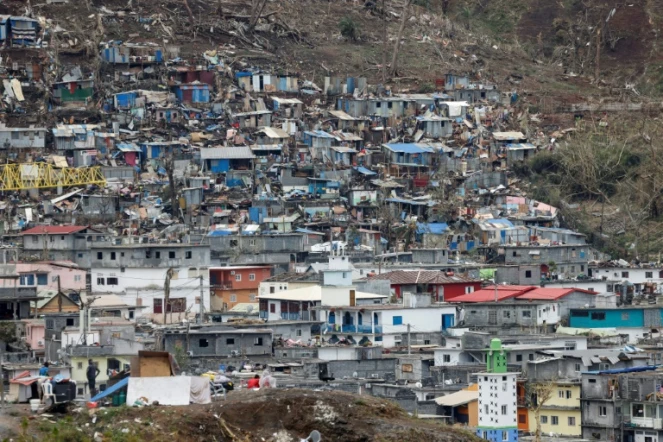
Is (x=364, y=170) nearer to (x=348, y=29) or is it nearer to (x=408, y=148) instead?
(x=408, y=148)

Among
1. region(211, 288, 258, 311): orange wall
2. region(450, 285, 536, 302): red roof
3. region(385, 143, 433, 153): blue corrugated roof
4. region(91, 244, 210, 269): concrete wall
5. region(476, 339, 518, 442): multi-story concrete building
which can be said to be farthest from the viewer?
region(385, 143, 433, 153): blue corrugated roof

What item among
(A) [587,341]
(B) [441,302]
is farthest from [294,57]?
(A) [587,341]

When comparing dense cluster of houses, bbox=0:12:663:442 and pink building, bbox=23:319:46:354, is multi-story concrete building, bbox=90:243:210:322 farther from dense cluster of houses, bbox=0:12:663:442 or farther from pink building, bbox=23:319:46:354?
pink building, bbox=23:319:46:354

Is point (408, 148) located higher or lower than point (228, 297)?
higher

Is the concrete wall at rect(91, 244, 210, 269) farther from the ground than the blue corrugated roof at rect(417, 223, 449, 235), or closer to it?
closer to it

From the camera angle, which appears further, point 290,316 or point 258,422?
point 290,316

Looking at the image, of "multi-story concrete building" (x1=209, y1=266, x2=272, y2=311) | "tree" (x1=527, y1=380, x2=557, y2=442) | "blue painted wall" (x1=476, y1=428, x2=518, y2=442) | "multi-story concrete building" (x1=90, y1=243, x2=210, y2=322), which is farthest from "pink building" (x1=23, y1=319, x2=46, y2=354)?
"blue painted wall" (x1=476, y1=428, x2=518, y2=442)

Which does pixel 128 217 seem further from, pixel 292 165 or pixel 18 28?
pixel 18 28

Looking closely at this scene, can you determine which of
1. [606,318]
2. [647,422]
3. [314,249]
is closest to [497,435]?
[647,422]
